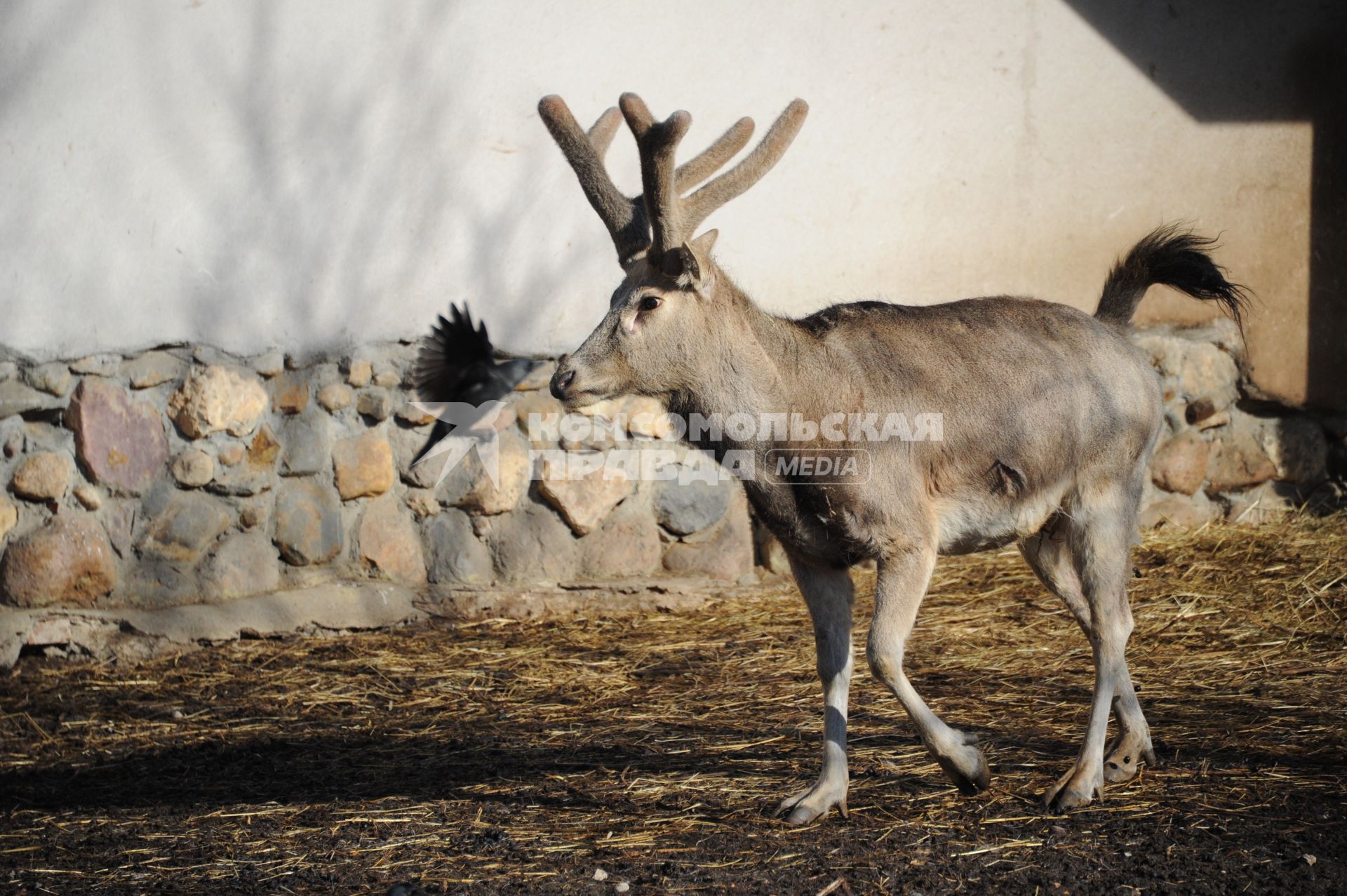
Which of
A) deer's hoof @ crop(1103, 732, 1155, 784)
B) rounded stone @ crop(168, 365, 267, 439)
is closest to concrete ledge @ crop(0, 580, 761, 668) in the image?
rounded stone @ crop(168, 365, 267, 439)

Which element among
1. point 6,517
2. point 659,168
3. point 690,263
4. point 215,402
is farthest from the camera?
point 215,402

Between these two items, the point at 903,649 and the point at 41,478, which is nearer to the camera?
the point at 903,649

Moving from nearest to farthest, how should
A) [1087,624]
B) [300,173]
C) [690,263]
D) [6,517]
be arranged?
[690,263] → [1087,624] → [6,517] → [300,173]

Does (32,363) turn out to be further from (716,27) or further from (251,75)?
(716,27)

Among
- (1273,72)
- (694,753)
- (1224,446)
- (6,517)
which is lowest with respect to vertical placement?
(694,753)

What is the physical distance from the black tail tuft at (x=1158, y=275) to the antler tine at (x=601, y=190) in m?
1.86

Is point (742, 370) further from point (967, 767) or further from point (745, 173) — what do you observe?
point (967, 767)

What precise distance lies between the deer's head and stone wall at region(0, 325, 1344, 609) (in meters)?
2.62

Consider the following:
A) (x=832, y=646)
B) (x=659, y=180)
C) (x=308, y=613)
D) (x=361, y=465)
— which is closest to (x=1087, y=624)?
(x=832, y=646)

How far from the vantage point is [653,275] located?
4.05m

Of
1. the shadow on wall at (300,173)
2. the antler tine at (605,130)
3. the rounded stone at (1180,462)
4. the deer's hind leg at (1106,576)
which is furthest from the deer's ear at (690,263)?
the rounded stone at (1180,462)

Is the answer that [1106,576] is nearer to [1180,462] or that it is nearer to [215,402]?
[1180,462]

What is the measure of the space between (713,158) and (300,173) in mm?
2884

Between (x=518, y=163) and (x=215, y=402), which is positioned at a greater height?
(x=518, y=163)
